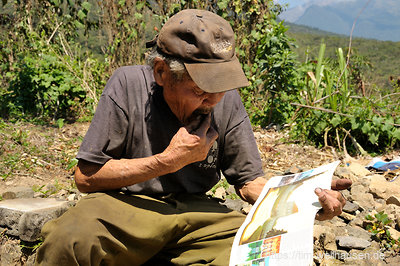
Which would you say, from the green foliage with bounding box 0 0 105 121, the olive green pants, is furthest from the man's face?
the green foliage with bounding box 0 0 105 121

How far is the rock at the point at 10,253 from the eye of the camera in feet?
7.61

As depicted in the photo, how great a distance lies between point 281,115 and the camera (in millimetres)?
5406

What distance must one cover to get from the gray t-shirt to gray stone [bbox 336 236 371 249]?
0.80 metres

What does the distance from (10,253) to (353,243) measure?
201 cm

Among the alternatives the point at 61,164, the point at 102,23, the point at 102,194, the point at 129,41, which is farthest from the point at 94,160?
the point at 102,23

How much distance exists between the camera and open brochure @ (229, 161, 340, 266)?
1525mm

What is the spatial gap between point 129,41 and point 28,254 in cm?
422

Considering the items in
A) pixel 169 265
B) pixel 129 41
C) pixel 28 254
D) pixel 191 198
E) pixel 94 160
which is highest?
pixel 129 41

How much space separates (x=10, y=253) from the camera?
2.34 meters

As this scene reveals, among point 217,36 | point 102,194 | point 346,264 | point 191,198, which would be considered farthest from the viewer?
point 346,264

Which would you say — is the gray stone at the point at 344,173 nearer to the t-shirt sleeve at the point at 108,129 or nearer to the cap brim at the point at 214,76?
the cap brim at the point at 214,76

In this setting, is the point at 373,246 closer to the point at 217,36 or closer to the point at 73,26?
the point at 217,36

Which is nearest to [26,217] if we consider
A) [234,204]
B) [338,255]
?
[234,204]

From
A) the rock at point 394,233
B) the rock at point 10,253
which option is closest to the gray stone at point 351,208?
the rock at point 394,233
